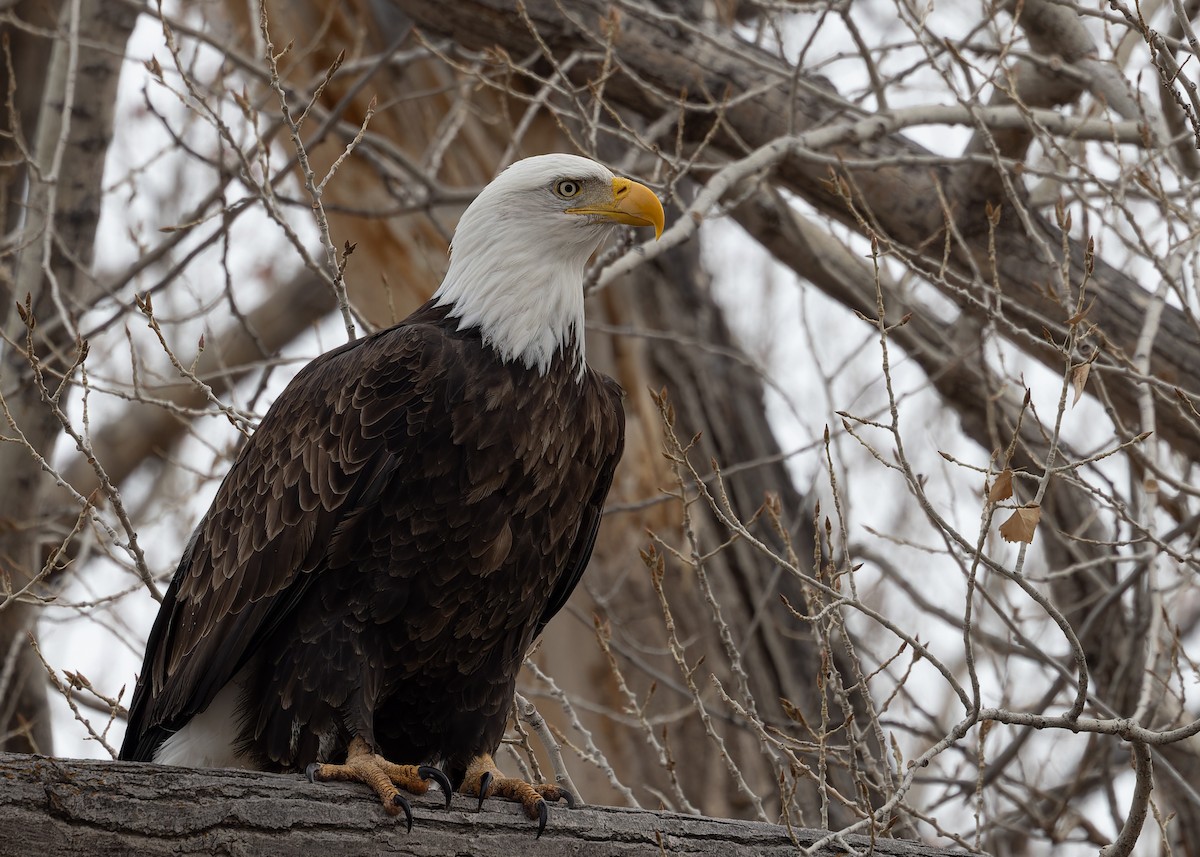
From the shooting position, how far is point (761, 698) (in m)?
6.51

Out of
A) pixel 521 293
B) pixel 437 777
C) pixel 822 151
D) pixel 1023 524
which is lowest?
pixel 437 777

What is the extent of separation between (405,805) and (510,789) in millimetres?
445

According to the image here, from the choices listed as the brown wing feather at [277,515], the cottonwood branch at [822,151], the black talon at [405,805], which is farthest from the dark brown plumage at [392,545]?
the cottonwood branch at [822,151]

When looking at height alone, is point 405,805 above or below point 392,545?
below

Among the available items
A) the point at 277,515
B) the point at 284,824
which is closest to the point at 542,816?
the point at 284,824

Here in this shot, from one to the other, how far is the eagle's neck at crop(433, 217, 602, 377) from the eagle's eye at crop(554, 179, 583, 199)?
130 millimetres

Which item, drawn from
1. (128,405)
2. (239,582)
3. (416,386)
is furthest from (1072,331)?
(128,405)

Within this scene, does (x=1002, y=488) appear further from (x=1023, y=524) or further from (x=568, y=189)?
(x=568, y=189)

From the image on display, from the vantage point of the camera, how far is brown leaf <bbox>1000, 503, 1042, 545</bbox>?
2742 millimetres

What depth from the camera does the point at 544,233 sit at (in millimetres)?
3877

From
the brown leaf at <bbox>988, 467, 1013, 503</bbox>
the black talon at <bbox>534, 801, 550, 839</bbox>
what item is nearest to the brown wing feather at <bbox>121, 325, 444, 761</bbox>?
the black talon at <bbox>534, 801, 550, 839</bbox>

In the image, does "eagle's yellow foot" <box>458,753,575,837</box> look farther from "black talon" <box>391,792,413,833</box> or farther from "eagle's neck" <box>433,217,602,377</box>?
"eagle's neck" <box>433,217,602,377</box>

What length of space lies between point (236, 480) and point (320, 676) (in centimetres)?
69

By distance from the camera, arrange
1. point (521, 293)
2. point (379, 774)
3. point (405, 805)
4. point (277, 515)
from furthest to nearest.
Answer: point (521, 293) → point (277, 515) → point (379, 774) → point (405, 805)
